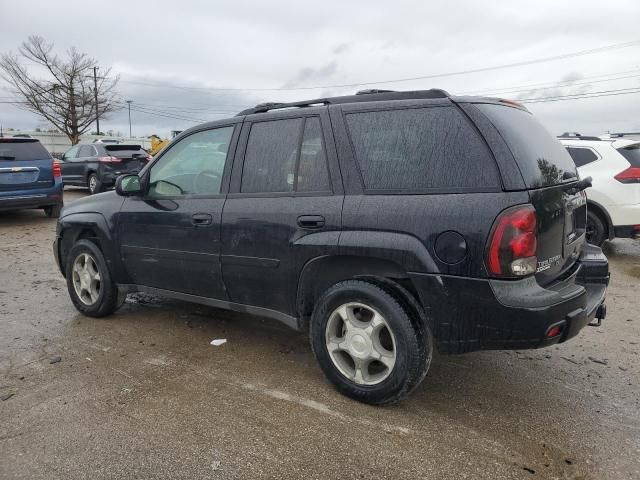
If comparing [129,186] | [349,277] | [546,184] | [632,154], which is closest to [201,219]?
[129,186]

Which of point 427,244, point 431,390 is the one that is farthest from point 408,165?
point 431,390

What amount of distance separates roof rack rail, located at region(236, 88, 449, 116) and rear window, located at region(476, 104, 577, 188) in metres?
0.31

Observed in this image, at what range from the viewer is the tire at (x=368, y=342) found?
2.90 meters

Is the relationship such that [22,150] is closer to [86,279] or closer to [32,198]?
[32,198]

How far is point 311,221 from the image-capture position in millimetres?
3197

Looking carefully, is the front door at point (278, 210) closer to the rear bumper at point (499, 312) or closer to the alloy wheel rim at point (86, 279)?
the rear bumper at point (499, 312)

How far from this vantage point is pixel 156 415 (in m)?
3.01

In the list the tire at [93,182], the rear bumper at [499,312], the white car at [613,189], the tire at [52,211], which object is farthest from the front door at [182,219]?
the tire at [93,182]

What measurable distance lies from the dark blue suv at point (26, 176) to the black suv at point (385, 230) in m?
7.40

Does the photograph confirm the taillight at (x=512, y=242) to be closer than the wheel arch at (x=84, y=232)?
Yes

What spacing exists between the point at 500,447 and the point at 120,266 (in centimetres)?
334

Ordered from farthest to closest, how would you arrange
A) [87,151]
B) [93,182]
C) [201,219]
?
1. [87,151]
2. [93,182]
3. [201,219]

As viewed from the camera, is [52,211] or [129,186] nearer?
[129,186]

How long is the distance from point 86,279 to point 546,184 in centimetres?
400
